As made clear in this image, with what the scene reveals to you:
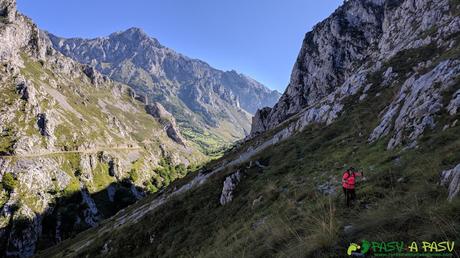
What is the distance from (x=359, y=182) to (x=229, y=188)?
21.1 meters

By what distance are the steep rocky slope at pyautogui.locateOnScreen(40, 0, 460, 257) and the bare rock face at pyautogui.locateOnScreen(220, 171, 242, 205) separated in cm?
18

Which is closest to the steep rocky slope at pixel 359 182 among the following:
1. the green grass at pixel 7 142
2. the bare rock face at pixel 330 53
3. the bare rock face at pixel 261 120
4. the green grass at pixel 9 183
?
the bare rock face at pixel 330 53

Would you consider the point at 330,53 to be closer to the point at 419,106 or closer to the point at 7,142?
the point at 419,106

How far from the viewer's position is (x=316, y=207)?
43.4 ft

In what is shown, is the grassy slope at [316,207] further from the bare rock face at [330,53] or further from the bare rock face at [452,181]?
the bare rock face at [330,53]

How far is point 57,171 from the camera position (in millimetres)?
183000

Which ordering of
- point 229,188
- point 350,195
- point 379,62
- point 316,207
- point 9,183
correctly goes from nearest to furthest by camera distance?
point 316,207 → point 350,195 → point 229,188 → point 379,62 → point 9,183

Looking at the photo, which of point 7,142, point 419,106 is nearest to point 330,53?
point 419,106

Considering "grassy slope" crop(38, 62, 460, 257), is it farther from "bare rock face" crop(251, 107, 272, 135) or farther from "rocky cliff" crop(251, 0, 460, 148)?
"bare rock face" crop(251, 107, 272, 135)

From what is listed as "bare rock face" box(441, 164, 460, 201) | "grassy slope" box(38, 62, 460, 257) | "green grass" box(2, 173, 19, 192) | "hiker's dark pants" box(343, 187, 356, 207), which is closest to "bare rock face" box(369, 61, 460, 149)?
"grassy slope" box(38, 62, 460, 257)

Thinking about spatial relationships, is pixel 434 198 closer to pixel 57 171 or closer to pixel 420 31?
pixel 420 31

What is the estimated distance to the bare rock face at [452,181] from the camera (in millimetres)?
8656

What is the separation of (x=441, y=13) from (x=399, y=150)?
55.8 meters

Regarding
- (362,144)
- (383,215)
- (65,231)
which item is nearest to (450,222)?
(383,215)
